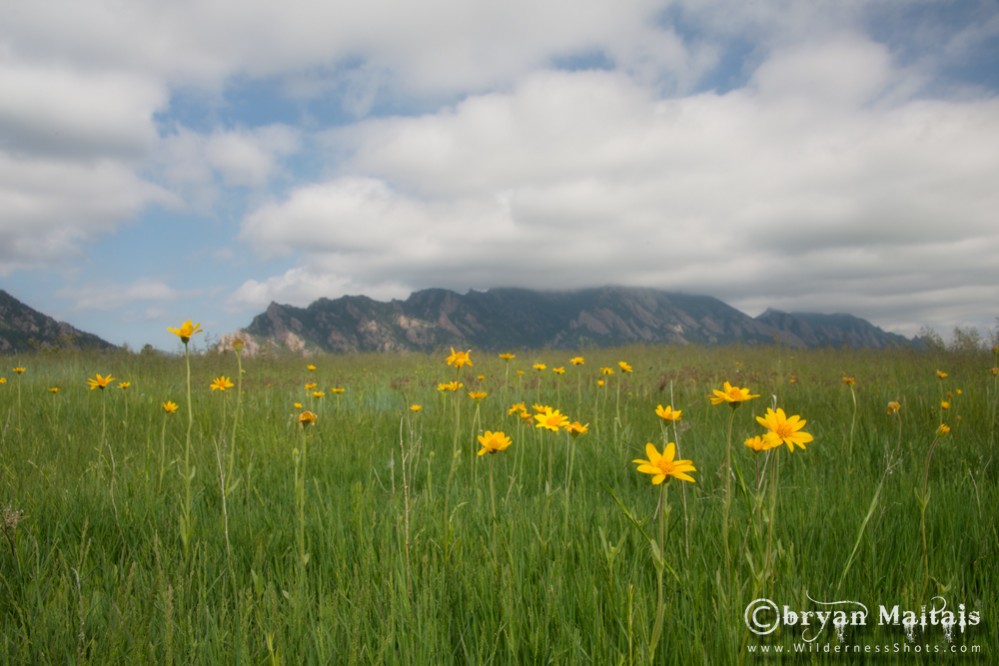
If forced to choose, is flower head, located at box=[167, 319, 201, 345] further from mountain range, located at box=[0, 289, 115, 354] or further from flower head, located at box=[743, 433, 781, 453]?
mountain range, located at box=[0, 289, 115, 354]

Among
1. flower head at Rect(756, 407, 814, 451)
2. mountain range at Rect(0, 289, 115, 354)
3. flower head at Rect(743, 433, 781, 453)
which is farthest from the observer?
mountain range at Rect(0, 289, 115, 354)

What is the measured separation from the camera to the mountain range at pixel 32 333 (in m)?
12.7

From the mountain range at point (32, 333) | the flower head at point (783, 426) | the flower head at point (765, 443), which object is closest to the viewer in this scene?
the flower head at point (765, 443)

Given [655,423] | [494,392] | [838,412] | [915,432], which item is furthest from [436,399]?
[915,432]

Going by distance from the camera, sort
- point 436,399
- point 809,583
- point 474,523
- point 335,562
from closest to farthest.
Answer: point 809,583, point 335,562, point 474,523, point 436,399

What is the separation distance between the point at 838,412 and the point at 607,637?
180 inches

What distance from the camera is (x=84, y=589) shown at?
182cm

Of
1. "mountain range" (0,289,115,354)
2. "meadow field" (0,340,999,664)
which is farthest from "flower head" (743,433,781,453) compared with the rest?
"mountain range" (0,289,115,354)

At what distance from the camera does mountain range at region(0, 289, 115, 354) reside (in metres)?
12.7

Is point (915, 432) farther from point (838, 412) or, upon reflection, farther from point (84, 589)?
point (84, 589)

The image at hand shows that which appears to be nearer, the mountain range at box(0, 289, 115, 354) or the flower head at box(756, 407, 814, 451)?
the flower head at box(756, 407, 814, 451)

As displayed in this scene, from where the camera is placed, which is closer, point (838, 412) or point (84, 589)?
point (84, 589)

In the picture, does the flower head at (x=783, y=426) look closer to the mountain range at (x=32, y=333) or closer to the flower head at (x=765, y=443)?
the flower head at (x=765, y=443)

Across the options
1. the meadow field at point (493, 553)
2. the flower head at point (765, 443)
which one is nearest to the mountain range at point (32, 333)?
the meadow field at point (493, 553)
